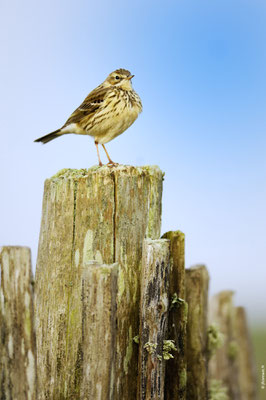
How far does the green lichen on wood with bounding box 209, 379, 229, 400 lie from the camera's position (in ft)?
19.6

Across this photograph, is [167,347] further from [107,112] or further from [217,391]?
[107,112]

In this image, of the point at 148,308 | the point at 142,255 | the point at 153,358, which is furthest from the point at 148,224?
the point at 153,358

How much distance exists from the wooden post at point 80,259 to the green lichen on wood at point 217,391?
7.57 feet

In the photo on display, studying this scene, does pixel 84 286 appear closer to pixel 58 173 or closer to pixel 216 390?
pixel 58 173

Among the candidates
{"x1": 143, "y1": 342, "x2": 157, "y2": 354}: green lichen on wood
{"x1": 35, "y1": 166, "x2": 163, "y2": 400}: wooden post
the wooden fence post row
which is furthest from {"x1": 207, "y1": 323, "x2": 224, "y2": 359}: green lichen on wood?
{"x1": 143, "y1": 342, "x2": 157, "y2": 354}: green lichen on wood

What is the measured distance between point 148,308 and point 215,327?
79.9 inches

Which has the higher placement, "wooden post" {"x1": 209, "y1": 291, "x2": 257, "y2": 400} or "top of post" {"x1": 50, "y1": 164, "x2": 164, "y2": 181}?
"top of post" {"x1": 50, "y1": 164, "x2": 164, "y2": 181}

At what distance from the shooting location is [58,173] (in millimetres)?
4598

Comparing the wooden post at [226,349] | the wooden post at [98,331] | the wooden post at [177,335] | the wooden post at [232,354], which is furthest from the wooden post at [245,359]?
the wooden post at [98,331]

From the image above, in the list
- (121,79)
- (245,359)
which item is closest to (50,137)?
(121,79)

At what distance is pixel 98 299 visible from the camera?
11.3 ft

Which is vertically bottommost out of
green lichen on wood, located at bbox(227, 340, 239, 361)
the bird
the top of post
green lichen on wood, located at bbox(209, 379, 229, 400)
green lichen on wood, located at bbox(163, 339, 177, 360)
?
green lichen on wood, located at bbox(209, 379, 229, 400)

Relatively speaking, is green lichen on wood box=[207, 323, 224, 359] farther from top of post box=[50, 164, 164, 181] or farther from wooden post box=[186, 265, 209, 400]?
top of post box=[50, 164, 164, 181]

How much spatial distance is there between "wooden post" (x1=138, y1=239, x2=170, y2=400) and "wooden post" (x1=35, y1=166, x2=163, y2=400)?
232mm
